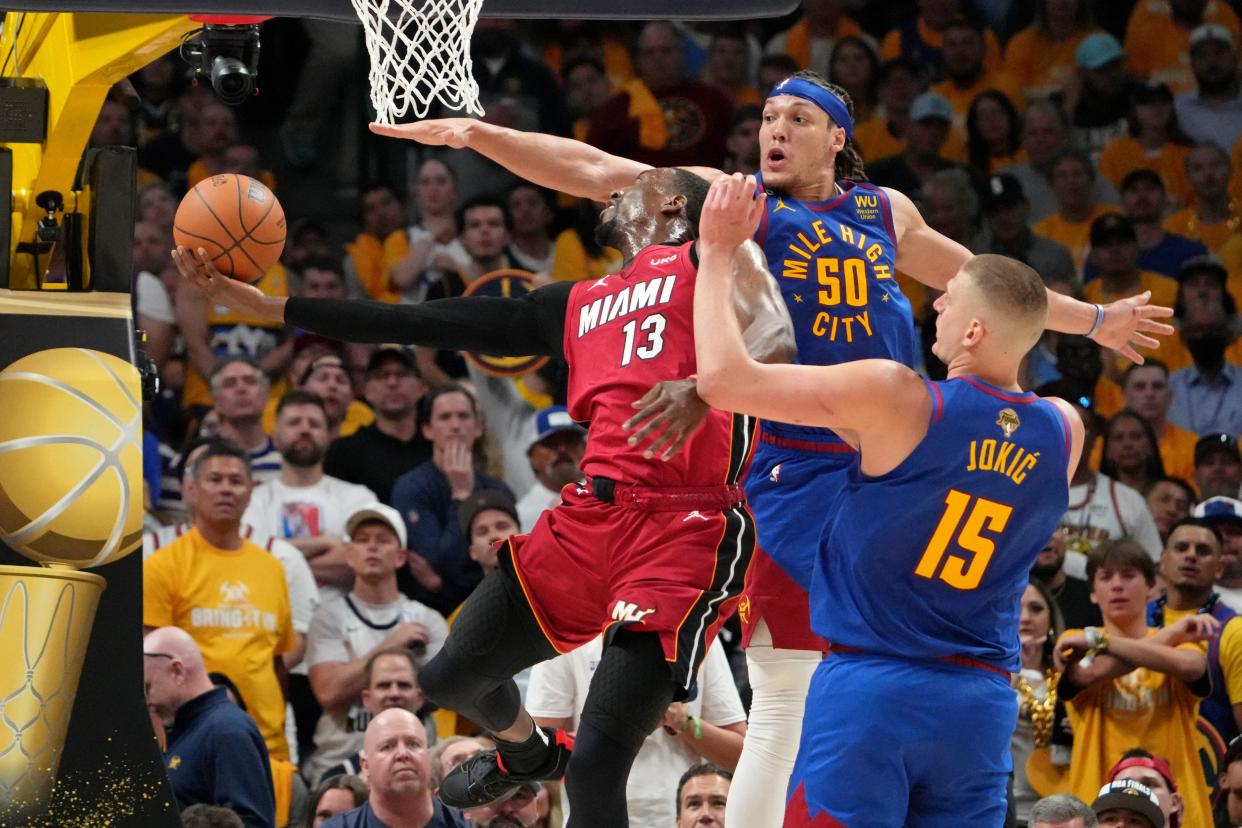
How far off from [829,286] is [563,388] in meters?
5.10

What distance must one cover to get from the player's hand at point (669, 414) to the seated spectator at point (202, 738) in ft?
11.0

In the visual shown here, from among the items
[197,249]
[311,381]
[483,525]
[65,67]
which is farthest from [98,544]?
[311,381]

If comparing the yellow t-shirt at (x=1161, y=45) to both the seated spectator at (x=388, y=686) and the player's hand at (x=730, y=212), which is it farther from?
the player's hand at (x=730, y=212)

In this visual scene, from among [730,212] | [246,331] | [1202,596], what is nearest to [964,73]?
[1202,596]

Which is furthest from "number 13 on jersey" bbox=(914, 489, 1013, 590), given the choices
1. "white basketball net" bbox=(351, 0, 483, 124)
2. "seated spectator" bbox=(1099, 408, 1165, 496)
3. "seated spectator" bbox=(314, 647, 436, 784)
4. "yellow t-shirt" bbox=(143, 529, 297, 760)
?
"seated spectator" bbox=(1099, 408, 1165, 496)

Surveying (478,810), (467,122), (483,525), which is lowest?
(478,810)

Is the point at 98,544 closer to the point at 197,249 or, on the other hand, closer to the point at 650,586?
the point at 197,249

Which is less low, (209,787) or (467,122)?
(467,122)

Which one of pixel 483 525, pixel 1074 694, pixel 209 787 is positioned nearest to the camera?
pixel 209 787

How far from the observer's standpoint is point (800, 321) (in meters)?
6.38

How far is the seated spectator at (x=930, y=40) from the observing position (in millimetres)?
13711

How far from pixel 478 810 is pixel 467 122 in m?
3.13

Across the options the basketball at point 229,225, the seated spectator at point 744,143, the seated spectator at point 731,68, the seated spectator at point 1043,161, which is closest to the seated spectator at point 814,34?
the seated spectator at point 731,68

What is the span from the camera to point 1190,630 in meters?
8.76
